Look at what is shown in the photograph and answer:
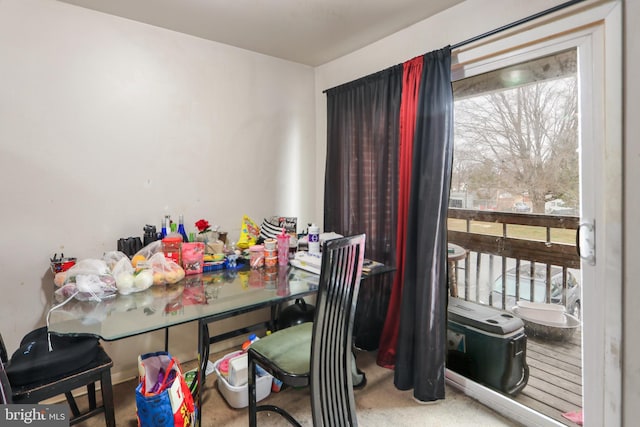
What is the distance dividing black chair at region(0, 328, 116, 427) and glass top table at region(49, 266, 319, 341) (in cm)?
12

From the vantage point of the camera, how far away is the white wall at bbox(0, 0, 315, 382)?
198 centimetres

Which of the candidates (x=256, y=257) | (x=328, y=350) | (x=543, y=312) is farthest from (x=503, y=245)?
(x=256, y=257)

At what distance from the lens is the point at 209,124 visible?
2.65 meters

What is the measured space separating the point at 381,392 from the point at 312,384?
97 cm

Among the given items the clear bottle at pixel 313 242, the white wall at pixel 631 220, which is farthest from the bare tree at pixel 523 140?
the clear bottle at pixel 313 242

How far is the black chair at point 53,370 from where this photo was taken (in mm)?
1359

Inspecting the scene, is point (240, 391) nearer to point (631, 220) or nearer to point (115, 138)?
point (115, 138)

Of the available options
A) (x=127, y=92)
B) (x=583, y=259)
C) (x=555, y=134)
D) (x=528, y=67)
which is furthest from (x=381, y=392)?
(x=127, y=92)

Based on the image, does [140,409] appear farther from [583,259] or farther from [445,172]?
[583,259]

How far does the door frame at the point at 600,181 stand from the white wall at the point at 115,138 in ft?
6.81

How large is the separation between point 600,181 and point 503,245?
64cm

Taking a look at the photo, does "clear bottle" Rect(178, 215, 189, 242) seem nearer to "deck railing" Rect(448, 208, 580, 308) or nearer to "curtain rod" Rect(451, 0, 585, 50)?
"deck railing" Rect(448, 208, 580, 308)

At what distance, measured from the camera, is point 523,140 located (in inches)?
75.8

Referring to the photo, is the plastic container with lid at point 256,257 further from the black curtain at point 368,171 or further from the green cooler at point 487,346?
the green cooler at point 487,346
